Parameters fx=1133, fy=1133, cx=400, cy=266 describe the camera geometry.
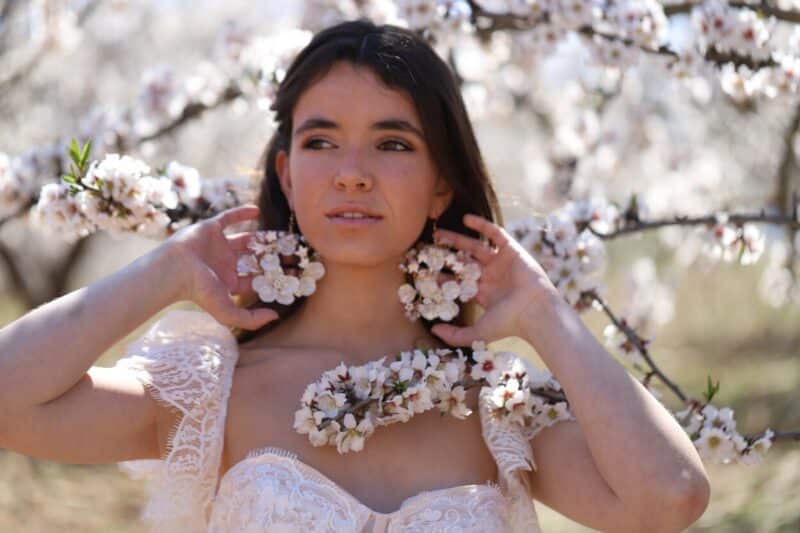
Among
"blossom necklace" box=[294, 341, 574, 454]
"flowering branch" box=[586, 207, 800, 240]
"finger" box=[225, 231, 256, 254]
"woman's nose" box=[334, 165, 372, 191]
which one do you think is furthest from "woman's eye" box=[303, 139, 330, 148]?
"flowering branch" box=[586, 207, 800, 240]

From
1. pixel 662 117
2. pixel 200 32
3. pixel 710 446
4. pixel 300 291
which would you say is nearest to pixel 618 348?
pixel 710 446

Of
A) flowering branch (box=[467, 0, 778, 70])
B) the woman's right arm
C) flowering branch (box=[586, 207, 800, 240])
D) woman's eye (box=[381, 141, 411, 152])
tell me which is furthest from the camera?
flowering branch (box=[467, 0, 778, 70])

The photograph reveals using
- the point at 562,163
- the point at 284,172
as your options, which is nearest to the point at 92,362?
the point at 284,172

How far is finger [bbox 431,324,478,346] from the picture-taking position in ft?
6.23

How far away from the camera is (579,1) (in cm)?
280

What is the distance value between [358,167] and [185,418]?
0.48 meters

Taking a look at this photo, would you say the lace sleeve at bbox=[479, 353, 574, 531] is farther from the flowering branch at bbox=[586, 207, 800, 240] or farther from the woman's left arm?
the flowering branch at bbox=[586, 207, 800, 240]

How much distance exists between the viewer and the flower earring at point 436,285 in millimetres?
1963

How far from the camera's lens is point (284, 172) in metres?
2.06

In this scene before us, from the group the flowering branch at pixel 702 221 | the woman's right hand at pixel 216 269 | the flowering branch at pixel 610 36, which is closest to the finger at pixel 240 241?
the woman's right hand at pixel 216 269

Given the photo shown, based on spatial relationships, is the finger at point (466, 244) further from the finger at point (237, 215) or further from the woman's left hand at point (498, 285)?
the finger at point (237, 215)

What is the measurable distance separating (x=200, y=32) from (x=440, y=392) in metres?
7.62

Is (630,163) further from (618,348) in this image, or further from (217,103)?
(618,348)

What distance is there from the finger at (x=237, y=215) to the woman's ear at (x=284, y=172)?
6 cm
